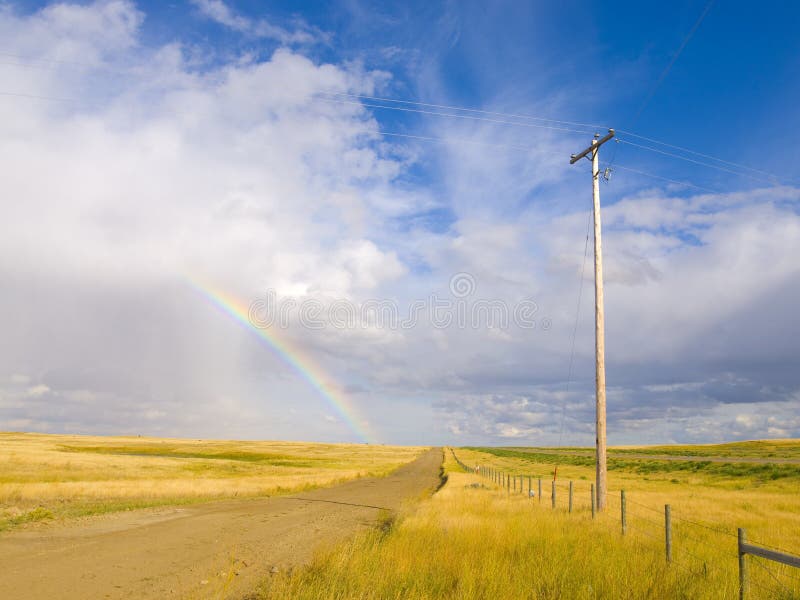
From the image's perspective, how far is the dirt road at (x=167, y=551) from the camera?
9500mm

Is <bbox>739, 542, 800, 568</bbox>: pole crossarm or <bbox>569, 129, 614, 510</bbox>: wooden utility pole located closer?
<bbox>739, 542, 800, 568</bbox>: pole crossarm

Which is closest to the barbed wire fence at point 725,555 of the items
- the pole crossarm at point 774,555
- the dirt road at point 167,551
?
the pole crossarm at point 774,555

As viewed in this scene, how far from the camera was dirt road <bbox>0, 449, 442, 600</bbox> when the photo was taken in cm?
950

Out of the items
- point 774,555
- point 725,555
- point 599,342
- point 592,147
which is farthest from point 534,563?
point 592,147

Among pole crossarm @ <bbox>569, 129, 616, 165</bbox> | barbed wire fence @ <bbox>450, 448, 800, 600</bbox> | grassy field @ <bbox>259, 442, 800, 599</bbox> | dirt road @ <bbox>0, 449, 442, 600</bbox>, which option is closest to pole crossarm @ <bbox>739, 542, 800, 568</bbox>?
barbed wire fence @ <bbox>450, 448, 800, 600</bbox>

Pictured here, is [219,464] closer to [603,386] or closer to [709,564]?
[603,386]

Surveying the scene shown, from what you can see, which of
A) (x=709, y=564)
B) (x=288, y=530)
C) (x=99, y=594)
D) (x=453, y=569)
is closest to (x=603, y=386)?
(x=709, y=564)

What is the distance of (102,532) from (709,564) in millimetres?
15190

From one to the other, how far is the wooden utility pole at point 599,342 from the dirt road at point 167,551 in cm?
722

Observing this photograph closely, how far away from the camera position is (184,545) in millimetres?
13773

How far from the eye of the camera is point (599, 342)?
1605 cm

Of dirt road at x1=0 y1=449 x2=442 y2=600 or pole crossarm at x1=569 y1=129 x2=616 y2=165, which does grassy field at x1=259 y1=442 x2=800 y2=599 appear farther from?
pole crossarm at x1=569 y1=129 x2=616 y2=165

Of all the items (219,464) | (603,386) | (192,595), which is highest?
(603,386)

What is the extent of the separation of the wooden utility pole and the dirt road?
7224mm
